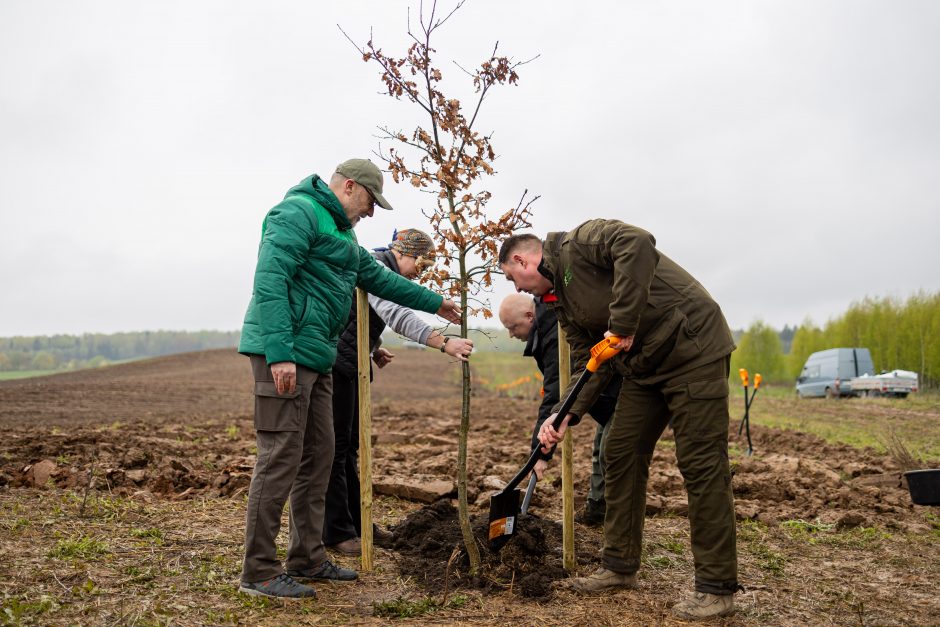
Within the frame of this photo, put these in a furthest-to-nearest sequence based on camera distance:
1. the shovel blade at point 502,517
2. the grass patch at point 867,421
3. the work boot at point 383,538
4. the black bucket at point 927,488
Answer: the grass patch at point 867,421
the work boot at point 383,538
the shovel blade at point 502,517
the black bucket at point 927,488

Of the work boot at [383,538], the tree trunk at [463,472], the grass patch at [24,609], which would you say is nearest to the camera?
the grass patch at [24,609]

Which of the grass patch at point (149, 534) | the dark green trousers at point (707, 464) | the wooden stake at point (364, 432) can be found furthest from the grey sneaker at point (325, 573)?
the dark green trousers at point (707, 464)

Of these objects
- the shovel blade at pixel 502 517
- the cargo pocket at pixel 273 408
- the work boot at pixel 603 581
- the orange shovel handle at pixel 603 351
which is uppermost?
the orange shovel handle at pixel 603 351

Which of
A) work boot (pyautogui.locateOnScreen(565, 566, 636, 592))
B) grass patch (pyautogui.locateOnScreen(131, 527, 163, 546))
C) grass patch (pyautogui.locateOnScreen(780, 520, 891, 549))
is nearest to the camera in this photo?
work boot (pyautogui.locateOnScreen(565, 566, 636, 592))

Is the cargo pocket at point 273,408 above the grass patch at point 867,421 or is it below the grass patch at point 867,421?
above

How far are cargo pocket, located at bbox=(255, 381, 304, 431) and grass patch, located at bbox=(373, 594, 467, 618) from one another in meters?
0.98

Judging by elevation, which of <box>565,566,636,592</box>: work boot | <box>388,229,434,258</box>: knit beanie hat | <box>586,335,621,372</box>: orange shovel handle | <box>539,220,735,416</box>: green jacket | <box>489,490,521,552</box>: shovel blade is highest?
<box>388,229,434,258</box>: knit beanie hat

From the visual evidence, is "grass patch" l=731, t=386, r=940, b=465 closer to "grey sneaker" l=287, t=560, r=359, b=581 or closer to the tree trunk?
the tree trunk

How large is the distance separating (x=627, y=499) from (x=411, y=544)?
1.55 m

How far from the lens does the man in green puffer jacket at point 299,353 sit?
11.4ft

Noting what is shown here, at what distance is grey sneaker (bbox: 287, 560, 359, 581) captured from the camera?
12.8 ft

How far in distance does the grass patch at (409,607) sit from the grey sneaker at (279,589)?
0.38m

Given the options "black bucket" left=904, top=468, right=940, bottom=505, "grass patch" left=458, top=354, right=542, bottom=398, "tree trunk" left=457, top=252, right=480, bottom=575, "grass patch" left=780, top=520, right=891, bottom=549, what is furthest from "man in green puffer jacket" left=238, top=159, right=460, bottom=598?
"grass patch" left=458, top=354, right=542, bottom=398

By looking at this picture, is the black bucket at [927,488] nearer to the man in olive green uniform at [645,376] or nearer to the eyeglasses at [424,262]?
the man in olive green uniform at [645,376]
